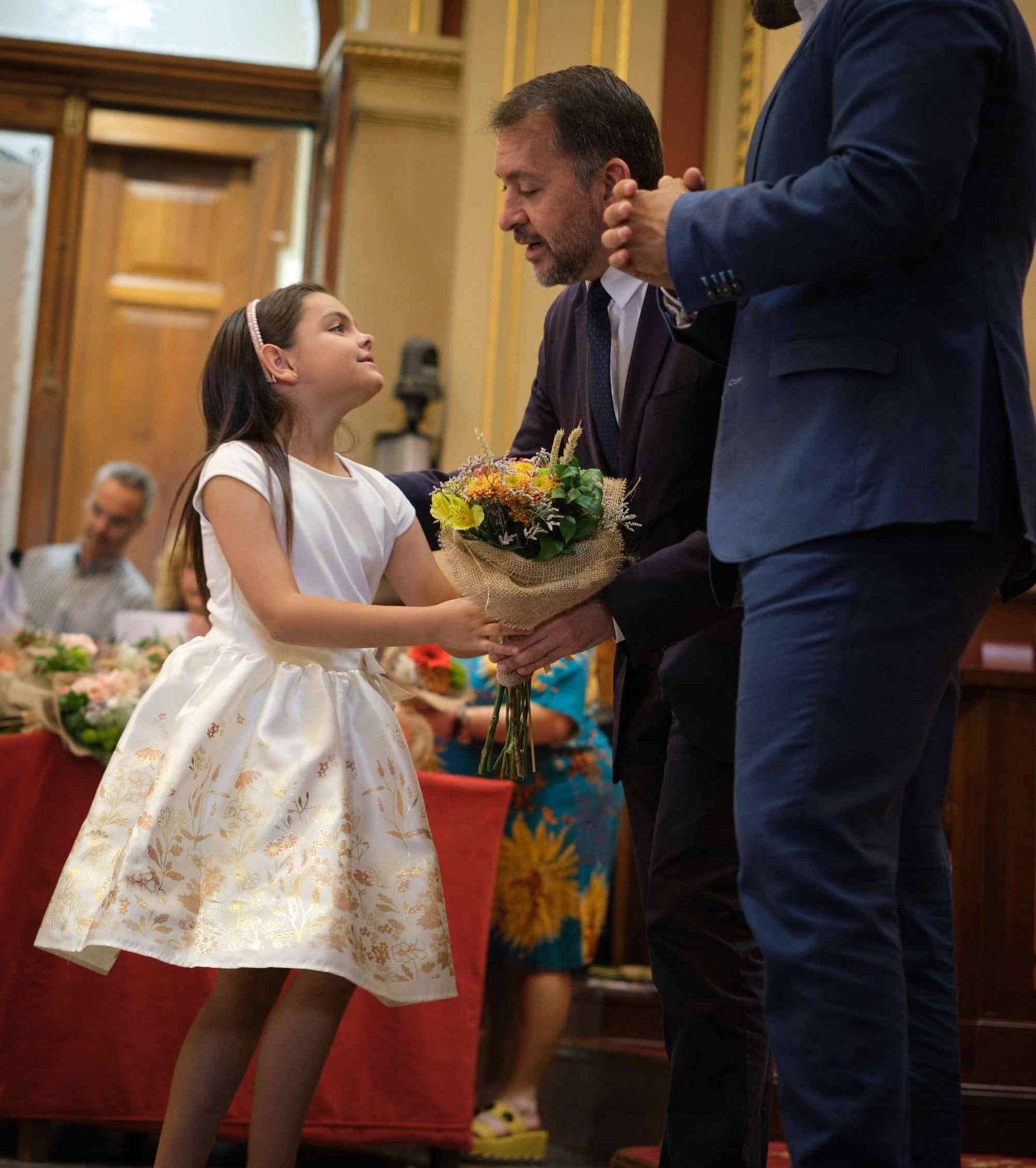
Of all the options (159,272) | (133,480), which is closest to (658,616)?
(133,480)

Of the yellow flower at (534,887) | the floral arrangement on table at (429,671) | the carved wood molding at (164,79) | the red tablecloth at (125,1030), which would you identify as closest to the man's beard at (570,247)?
the red tablecloth at (125,1030)

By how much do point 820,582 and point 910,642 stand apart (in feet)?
0.37

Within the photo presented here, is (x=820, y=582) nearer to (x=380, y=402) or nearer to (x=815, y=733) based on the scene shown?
(x=815, y=733)

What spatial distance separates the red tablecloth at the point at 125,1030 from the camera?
273cm

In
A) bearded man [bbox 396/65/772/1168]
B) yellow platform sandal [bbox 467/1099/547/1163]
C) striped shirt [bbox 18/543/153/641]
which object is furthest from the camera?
striped shirt [bbox 18/543/153/641]

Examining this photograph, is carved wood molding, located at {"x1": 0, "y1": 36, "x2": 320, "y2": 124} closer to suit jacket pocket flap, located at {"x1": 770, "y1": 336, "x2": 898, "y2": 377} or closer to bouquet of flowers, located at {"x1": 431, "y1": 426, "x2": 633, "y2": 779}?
bouquet of flowers, located at {"x1": 431, "y1": 426, "x2": 633, "y2": 779}

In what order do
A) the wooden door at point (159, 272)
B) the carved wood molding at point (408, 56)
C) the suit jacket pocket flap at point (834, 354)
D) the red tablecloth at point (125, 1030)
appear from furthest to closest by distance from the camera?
the wooden door at point (159, 272)
the carved wood molding at point (408, 56)
the red tablecloth at point (125, 1030)
the suit jacket pocket flap at point (834, 354)

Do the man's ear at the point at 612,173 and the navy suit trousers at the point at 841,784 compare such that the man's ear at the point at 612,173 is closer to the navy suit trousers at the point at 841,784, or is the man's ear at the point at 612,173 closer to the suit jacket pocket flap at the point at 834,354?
the suit jacket pocket flap at the point at 834,354

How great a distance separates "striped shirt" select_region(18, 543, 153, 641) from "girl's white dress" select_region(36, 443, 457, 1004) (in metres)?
3.35

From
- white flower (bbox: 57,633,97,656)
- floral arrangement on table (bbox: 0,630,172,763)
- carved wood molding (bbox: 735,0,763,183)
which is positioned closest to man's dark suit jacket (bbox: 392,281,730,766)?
floral arrangement on table (bbox: 0,630,172,763)

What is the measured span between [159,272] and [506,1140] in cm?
454

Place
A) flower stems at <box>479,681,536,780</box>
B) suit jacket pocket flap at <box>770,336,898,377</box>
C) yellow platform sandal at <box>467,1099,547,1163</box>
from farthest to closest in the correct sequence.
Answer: yellow platform sandal at <box>467,1099,547,1163</box>, flower stems at <box>479,681,536,780</box>, suit jacket pocket flap at <box>770,336,898,377</box>

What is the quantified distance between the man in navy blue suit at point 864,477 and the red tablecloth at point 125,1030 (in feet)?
4.98

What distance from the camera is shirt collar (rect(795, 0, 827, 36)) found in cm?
169
